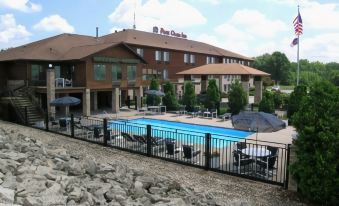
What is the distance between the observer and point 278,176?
11.6 metres

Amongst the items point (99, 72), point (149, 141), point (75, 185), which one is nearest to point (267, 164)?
point (149, 141)

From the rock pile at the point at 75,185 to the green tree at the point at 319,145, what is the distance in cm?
281

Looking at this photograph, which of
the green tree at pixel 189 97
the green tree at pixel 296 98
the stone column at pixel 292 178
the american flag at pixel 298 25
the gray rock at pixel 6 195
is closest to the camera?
the gray rock at pixel 6 195

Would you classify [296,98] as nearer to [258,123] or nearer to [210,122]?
[210,122]

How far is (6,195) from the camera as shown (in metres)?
5.84

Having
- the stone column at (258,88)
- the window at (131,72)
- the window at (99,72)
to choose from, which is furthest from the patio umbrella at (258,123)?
the stone column at (258,88)

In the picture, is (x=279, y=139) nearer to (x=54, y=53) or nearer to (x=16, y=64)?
(x=54, y=53)

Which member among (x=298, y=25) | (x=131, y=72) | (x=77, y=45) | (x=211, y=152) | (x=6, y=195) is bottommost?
(x=211, y=152)

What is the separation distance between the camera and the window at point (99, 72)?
2972 centimetres

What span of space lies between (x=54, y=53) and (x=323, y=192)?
94.0ft

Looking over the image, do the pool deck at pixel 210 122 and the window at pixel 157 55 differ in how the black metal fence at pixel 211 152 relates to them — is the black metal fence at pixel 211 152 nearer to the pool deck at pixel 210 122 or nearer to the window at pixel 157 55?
the pool deck at pixel 210 122

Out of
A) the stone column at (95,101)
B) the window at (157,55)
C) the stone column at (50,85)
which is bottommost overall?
the stone column at (95,101)

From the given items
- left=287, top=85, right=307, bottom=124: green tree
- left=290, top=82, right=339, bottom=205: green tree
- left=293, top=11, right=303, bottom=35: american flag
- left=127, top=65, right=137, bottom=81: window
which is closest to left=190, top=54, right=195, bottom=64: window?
left=127, top=65, right=137, bottom=81: window

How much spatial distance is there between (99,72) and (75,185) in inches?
926
